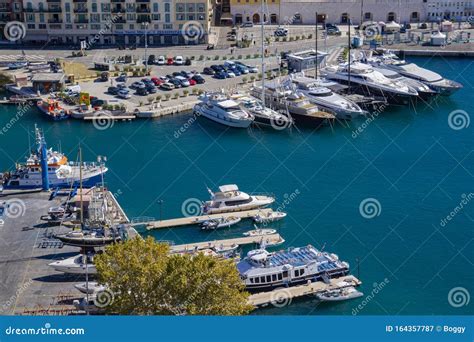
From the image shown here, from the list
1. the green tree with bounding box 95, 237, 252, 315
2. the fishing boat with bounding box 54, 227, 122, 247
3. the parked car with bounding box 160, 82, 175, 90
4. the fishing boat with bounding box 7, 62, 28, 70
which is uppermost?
the fishing boat with bounding box 7, 62, 28, 70

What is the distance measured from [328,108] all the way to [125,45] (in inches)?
453

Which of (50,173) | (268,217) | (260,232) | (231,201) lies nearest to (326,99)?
(231,201)

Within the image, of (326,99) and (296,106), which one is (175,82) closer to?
(296,106)

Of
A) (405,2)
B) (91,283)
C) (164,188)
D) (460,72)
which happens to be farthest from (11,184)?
(405,2)

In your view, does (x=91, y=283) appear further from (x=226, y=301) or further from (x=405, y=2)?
(x=405, y=2)

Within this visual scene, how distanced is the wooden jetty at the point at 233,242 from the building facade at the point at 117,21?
18868mm

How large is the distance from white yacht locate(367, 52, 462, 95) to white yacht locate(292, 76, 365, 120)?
3302mm

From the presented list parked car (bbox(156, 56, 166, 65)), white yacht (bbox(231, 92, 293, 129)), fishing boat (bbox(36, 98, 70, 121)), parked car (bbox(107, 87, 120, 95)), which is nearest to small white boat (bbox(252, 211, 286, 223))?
white yacht (bbox(231, 92, 293, 129))

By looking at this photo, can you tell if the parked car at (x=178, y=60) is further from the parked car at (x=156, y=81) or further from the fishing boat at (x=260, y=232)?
the fishing boat at (x=260, y=232)

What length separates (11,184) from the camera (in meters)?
20.2

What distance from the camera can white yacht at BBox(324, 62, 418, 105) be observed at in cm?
2906

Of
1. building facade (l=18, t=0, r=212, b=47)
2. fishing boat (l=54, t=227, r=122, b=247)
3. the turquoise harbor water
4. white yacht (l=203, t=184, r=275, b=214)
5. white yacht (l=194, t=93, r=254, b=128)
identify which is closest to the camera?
the turquoise harbor water

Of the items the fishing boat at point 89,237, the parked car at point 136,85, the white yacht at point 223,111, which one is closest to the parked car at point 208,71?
the parked car at point 136,85

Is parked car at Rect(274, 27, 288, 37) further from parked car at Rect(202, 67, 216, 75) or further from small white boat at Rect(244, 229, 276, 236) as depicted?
small white boat at Rect(244, 229, 276, 236)
